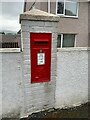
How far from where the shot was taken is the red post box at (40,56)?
185 inches

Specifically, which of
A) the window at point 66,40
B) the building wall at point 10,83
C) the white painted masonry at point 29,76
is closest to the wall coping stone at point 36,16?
the white painted masonry at point 29,76

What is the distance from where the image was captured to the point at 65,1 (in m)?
12.4

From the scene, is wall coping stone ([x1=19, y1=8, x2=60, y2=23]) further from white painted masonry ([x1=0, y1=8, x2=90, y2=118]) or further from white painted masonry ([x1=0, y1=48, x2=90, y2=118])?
white painted masonry ([x1=0, y1=48, x2=90, y2=118])

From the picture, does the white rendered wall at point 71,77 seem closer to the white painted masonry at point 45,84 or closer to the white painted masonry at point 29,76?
the white painted masonry at point 45,84

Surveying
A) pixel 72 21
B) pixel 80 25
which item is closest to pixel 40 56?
pixel 72 21

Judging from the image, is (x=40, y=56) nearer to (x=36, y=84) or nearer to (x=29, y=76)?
(x=29, y=76)

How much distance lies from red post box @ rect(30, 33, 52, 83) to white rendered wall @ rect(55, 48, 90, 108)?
324 mm

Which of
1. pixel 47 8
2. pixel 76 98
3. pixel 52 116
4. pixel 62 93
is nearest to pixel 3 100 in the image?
pixel 52 116

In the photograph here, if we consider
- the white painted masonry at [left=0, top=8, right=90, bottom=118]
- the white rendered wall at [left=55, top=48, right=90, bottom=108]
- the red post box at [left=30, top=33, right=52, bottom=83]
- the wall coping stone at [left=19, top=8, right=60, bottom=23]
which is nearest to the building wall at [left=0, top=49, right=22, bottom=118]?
the white painted masonry at [left=0, top=8, right=90, bottom=118]

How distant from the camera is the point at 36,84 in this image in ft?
16.0

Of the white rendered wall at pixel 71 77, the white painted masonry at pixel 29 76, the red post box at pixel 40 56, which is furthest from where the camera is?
the white rendered wall at pixel 71 77

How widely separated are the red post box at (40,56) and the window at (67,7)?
771cm

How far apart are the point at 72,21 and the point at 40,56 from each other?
27.4 ft

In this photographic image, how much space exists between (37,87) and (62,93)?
0.76 m
